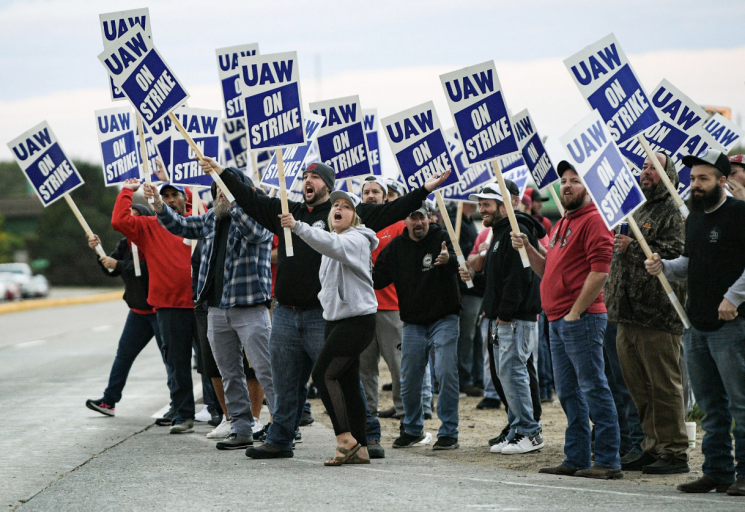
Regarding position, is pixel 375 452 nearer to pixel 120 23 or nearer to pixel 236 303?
pixel 236 303

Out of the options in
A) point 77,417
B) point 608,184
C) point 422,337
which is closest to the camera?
point 608,184

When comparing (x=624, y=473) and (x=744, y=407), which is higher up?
(x=744, y=407)

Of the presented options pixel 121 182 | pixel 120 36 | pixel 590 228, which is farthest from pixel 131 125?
pixel 590 228

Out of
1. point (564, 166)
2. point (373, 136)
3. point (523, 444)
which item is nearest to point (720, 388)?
point (564, 166)

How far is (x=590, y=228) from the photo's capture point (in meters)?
7.31

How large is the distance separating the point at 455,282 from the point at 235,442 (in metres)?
2.41

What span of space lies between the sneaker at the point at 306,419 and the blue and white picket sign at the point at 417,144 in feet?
8.44

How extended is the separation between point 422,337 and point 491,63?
249 cm

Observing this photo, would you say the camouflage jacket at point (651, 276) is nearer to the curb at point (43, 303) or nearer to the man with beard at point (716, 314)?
the man with beard at point (716, 314)

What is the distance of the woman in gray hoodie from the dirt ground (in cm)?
100

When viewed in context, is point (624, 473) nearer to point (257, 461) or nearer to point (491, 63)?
point (257, 461)

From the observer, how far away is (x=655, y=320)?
7449 millimetres

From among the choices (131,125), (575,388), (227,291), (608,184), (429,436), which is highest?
(131,125)

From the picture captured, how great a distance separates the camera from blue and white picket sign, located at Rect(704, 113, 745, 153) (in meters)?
10.2
